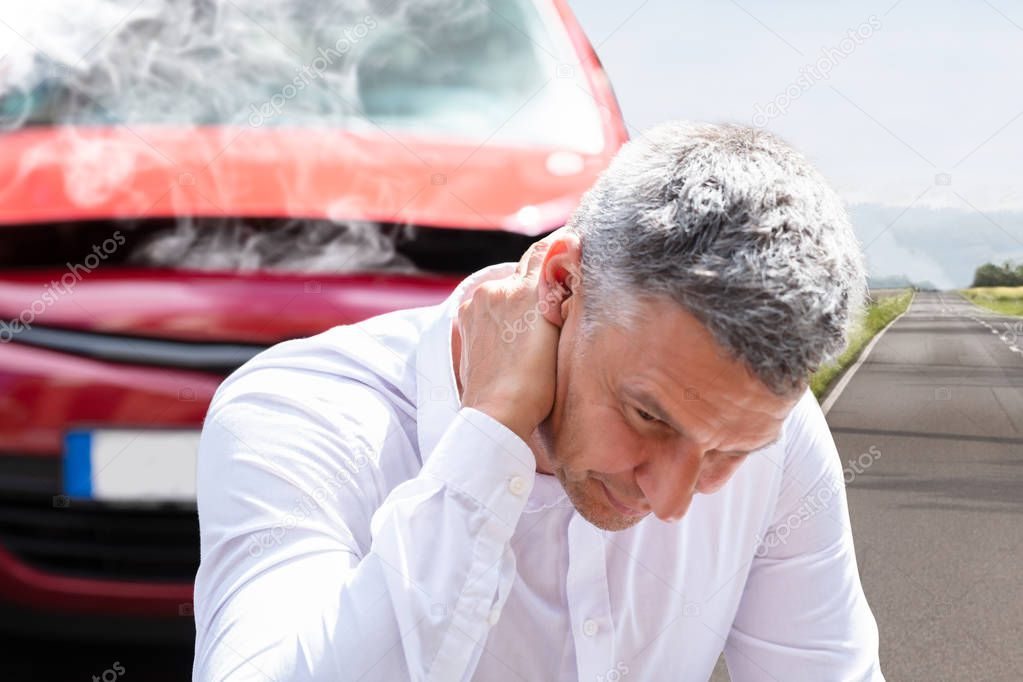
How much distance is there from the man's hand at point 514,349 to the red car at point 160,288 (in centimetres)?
111

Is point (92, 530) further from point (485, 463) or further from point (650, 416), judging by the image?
point (650, 416)

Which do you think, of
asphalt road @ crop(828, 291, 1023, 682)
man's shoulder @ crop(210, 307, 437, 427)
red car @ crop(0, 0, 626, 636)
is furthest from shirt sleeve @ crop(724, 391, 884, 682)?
asphalt road @ crop(828, 291, 1023, 682)

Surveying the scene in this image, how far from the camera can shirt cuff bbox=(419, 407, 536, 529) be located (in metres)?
1.79

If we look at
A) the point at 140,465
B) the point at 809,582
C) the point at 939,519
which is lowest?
the point at 939,519

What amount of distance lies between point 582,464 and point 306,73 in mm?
1969

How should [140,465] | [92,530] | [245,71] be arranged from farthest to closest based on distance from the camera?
[245,71] → [92,530] → [140,465]

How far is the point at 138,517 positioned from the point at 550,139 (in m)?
1.40

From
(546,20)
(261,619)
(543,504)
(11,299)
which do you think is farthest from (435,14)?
(261,619)

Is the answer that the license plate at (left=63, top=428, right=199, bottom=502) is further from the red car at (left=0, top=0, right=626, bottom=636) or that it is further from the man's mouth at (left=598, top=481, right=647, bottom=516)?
the man's mouth at (left=598, top=481, right=647, bottom=516)

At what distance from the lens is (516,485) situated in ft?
5.96

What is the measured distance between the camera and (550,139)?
3623 millimetres

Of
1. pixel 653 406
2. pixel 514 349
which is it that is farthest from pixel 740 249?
pixel 514 349
